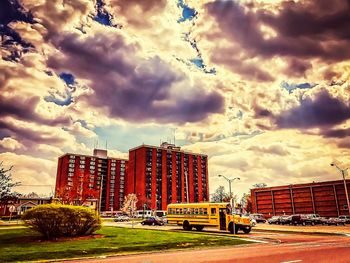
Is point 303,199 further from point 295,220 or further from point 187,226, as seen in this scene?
point 187,226

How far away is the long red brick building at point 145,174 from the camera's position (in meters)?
124

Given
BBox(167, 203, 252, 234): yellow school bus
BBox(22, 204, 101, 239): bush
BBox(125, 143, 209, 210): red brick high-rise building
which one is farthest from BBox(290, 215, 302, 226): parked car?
BBox(125, 143, 209, 210): red brick high-rise building

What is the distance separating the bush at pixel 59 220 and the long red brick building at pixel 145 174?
8879cm

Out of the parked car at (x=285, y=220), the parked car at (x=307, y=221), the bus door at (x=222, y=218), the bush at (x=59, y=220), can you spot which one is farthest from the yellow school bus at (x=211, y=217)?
the parked car at (x=307, y=221)

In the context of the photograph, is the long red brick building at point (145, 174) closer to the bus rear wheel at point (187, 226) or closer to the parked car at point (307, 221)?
the parked car at point (307, 221)

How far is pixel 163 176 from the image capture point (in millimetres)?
126938

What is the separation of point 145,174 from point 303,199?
69.6 meters

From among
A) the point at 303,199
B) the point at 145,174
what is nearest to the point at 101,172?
the point at 145,174

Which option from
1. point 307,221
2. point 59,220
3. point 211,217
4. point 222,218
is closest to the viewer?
point 59,220

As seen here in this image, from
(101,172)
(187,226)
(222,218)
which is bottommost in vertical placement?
(187,226)

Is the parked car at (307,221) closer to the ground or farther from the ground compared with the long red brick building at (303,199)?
closer to the ground

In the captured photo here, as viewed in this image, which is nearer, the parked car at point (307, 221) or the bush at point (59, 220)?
the bush at point (59, 220)

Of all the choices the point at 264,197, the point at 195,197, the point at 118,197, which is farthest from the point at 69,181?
the point at 264,197

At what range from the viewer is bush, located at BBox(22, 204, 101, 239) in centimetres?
2244
